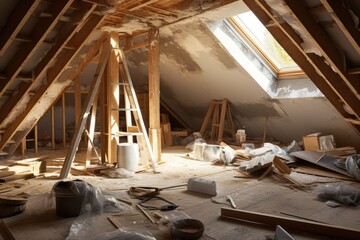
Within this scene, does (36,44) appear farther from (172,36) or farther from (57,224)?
(172,36)

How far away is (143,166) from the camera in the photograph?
18.5 ft

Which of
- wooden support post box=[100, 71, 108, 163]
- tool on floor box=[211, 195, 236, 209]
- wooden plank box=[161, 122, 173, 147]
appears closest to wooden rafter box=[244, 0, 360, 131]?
tool on floor box=[211, 195, 236, 209]

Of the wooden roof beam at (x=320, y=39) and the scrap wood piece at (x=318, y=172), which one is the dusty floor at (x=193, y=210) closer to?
the scrap wood piece at (x=318, y=172)

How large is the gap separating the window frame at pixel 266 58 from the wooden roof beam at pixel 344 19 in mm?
2974

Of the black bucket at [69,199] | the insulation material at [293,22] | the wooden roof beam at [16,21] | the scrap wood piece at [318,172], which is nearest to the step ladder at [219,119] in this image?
the scrap wood piece at [318,172]

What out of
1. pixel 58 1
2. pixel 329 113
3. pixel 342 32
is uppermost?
pixel 58 1

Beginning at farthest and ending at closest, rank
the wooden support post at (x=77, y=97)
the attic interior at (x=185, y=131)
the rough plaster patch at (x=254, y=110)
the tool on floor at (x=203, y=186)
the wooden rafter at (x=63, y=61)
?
the wooden support post at (x=77, y=97)
the rough plaster patch at (x=254, y=110)
the wooden rafter at (x=63, y=61)
the tool on floor at (x=203, y=186)
the attic interior at (x=185, y=131)

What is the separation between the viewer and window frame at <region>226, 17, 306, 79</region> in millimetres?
6113

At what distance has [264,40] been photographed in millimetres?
6324

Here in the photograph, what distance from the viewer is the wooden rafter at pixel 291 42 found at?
12.5 ft

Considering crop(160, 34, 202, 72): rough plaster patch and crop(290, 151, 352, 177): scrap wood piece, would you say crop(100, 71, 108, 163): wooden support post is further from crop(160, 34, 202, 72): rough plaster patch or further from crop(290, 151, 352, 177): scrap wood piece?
crop(290, 151, 352, 177): scrap wood piece

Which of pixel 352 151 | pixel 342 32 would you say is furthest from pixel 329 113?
pixel 342 32

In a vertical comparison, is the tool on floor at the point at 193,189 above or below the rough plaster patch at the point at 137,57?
below

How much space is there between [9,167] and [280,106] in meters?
5.35
